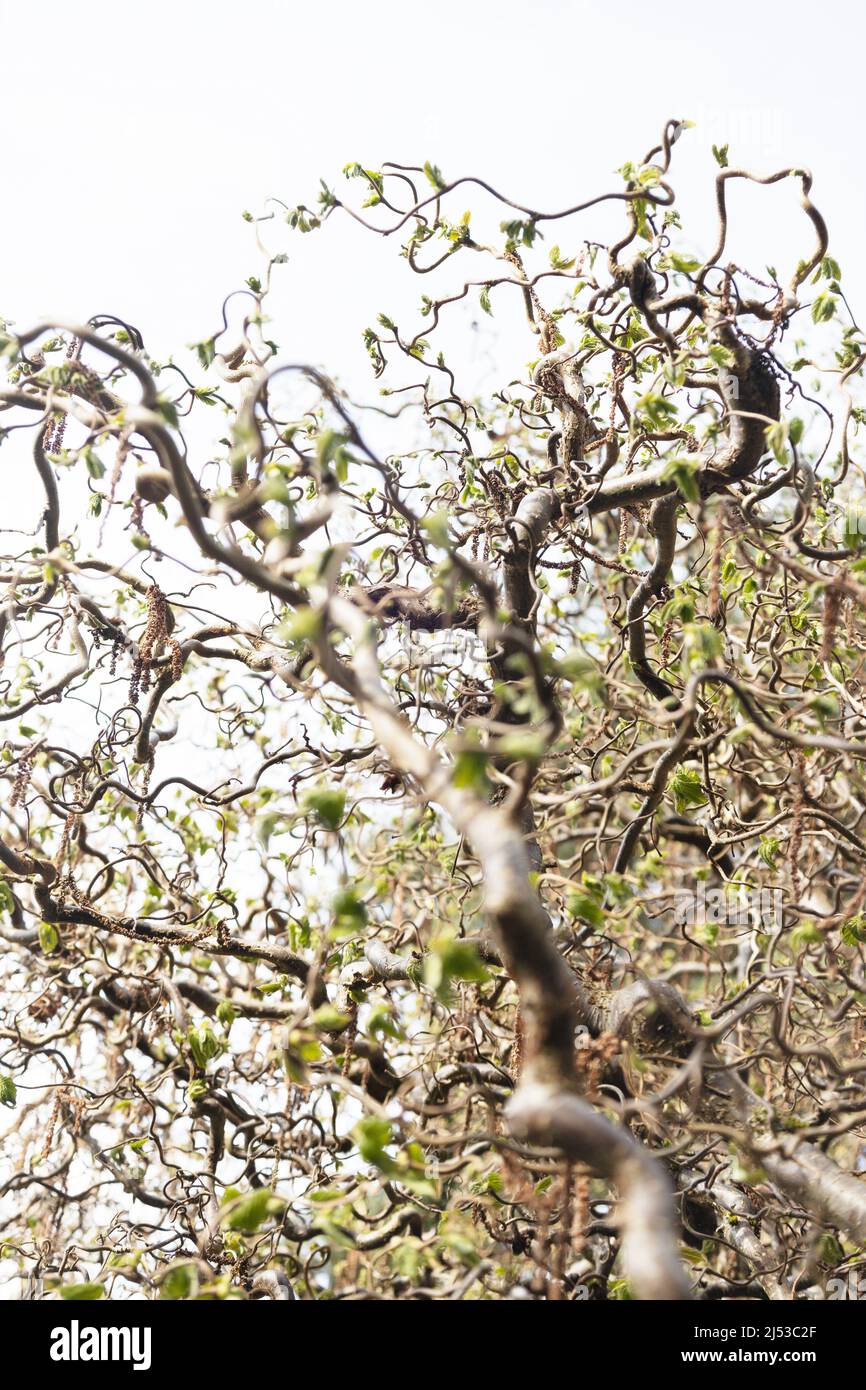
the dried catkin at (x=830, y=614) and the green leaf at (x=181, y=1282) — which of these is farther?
the dried catkin at (x=830, y=614)

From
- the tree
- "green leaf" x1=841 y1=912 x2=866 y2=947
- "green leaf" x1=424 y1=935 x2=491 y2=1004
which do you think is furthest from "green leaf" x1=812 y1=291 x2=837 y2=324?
"green leaf" x1=424 y1=935 x2=491 y2=1004

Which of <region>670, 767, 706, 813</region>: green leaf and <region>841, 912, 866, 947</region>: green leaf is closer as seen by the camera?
<region>841, 912, 866, 947</region>: green leaf

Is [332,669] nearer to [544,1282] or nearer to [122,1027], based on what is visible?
[544,1282]

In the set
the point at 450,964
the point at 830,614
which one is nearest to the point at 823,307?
the point at 830,614

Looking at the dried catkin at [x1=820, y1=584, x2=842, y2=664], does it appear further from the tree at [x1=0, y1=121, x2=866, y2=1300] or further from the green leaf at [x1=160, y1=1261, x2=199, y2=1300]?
the green leaf at [x1=160, y1=1261, x2=199, y2=1300]

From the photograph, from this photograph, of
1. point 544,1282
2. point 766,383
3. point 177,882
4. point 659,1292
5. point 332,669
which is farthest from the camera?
point 177,882

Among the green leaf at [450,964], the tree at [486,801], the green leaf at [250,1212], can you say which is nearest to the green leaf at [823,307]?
the tree at [486,801]

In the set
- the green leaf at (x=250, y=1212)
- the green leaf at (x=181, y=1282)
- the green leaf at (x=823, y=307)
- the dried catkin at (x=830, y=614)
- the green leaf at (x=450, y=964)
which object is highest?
the green leaf at (x=823, y=307)

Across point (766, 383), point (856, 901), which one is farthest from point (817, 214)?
point (856, 901)

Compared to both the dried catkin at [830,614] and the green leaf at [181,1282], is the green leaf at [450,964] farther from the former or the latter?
the dried catkin at [830,614]

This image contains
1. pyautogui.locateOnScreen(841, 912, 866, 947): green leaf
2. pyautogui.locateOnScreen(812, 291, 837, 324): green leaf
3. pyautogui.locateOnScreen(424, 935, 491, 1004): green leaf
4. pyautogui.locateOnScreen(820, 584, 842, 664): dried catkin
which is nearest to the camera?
pyautogui.locateOnScreen(424, 935, 491, 1004): green leaf

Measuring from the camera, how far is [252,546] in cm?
418

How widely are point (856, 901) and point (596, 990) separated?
1.30 meters
